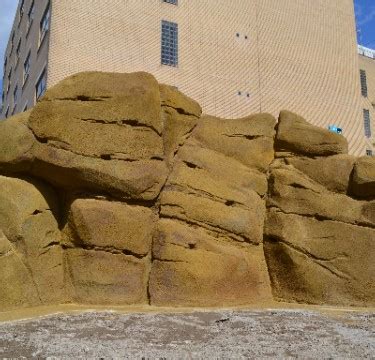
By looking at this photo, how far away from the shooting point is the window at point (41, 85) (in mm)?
22562

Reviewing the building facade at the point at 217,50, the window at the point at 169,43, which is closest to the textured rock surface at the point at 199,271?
the building facade at the point at 217,50

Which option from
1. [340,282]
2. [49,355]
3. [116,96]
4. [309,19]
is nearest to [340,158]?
[340,282]

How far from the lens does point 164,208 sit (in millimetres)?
11219

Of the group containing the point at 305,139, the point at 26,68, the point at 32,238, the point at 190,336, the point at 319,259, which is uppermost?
the point at 305,139

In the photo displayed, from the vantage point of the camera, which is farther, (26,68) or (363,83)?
(363,83)

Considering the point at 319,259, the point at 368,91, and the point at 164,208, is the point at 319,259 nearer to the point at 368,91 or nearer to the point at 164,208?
the point at 164,208

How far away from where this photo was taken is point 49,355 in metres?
6.23

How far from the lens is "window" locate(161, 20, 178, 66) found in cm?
2517

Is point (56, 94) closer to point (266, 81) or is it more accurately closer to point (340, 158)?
point (340, 158)

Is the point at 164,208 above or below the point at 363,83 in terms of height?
above

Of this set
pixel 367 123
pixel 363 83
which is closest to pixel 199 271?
pixel 367 123

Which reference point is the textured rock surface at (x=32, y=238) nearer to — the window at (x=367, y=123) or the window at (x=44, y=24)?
the window at (x=44, y=24)

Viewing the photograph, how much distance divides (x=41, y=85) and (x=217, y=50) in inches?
390

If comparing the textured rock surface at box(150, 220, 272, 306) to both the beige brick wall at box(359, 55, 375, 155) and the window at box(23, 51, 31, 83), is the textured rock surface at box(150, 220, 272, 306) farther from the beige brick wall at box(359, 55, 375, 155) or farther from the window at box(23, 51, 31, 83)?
the beige brick wall at box(359, 55, 375, 155)
